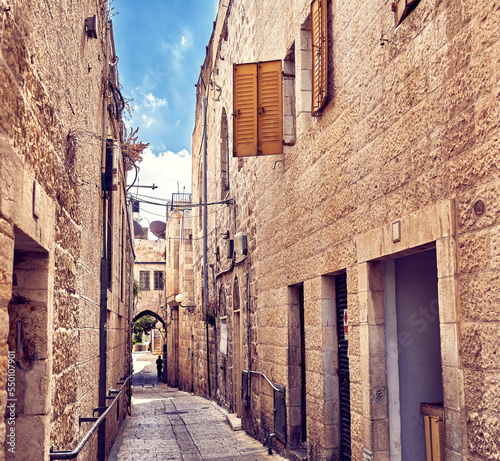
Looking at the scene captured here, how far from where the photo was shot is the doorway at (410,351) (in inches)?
198

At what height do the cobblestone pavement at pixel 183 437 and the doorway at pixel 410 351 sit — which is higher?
the doorway at pixel 410 351

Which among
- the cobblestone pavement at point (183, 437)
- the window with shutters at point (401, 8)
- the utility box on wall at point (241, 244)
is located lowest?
the cobblestone pavement at point (183, 437)

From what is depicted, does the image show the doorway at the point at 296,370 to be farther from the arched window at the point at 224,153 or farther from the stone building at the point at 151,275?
the stone building at the point at 151,275

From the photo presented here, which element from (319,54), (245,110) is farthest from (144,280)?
(319,54)

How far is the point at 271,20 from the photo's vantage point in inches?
344

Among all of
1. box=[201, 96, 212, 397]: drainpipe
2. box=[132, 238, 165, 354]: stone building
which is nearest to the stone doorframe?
box=[201, 96, 212, 397]: drainpipe

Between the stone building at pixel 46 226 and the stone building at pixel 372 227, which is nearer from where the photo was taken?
the stone building at pixel 46 226

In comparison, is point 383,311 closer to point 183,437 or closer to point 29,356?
point 29,356

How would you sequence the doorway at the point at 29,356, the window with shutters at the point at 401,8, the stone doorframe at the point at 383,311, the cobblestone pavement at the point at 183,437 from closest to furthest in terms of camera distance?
1. the doorway at the point at 29,356
2. the stone doorframe at the point at 383,311
3. the window with shutters at the point at 401,8
4. the cobblestone pavement at the point at 183,437

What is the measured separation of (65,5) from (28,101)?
4.80 feet

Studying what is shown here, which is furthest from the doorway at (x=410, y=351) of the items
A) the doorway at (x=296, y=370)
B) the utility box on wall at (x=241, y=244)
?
the utility box on wall at (x=241, y=244)

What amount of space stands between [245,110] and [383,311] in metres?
3.80

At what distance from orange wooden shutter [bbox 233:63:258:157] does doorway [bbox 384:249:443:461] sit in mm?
3190

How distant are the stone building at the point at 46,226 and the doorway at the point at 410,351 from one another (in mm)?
2563
